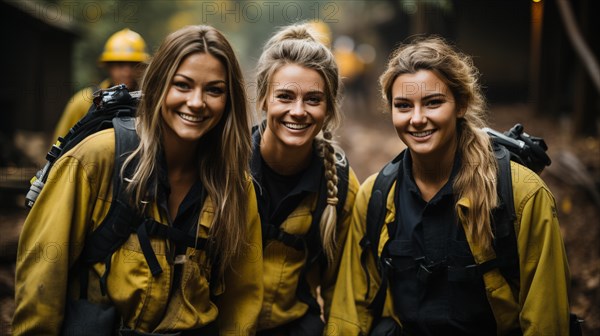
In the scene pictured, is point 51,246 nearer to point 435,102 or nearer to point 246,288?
point 246,288

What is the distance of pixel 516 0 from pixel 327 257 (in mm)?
10874

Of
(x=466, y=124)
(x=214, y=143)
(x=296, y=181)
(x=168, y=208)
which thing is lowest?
(x=168, y=208)

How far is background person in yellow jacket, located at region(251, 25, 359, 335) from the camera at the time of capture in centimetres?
362

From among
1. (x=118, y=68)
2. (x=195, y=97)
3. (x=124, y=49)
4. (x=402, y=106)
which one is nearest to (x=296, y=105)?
(x=402, y=106)

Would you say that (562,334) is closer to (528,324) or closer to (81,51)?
(528,324)

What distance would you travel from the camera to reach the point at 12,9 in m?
11.6

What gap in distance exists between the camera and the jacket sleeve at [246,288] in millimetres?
3412

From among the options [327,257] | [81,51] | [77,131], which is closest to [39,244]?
[77,131]

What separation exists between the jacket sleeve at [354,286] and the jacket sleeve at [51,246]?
169 centimetres

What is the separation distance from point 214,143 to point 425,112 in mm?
1284

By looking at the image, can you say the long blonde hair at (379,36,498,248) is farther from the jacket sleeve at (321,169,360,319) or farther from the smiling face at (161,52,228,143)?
the smiling face at (161,52,228,143)

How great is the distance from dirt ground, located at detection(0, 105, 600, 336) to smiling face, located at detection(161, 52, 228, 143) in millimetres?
2953

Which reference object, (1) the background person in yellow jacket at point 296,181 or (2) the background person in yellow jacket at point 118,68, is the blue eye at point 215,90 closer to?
(1) the background person in yellow jacket at point 296,181

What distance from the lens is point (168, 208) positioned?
10.2 feet
